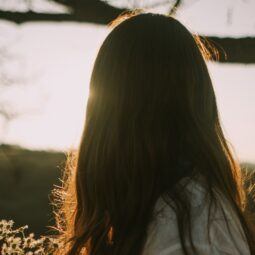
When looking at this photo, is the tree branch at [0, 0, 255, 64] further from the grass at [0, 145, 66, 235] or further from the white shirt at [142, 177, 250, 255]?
the grass at [0, 145, 66, 235]

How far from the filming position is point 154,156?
4.78 ft

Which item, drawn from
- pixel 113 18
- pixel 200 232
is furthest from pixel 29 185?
pixel 200 232

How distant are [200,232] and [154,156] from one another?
268 mm

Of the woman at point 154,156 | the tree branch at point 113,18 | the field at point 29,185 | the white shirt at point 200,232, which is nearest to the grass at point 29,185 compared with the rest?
the field at point 29,185

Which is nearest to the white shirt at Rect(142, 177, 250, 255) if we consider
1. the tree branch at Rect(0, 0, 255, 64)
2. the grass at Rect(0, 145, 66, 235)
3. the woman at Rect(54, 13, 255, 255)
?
the woman at Rect(54, 13, 255, 255)

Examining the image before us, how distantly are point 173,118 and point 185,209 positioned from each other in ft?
1.02

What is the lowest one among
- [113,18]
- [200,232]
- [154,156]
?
[200,232]

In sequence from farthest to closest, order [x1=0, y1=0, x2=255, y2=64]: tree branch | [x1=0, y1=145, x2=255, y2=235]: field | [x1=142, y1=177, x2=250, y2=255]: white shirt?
[x1=0, y1=145, x2=255, y2=235]: field → [x1=0, y1=0, x2=255, y2=64]: tree branch → [x1=142, y1=177, x2=250, y2=255]: white shirt

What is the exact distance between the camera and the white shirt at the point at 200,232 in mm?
1260

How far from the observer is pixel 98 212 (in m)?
1.61

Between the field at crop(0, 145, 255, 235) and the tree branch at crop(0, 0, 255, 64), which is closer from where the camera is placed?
the tree branch at crop(0, 0, 255, 64)

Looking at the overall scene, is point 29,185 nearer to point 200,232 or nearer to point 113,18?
point 113,18

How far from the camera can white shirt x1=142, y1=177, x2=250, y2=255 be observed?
1260 millimetres

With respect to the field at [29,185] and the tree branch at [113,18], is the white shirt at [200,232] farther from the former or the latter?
the field at [29,185]
